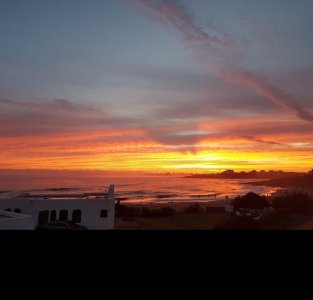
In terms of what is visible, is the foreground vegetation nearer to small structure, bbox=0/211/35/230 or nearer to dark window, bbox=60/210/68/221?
dark window, bbox=60/210/68/221

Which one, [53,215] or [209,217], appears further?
[209,217]

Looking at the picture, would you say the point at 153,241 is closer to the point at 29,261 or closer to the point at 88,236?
the point at 88,236

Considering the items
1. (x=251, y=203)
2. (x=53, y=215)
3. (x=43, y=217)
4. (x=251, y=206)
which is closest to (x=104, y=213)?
(x=53, y=215)

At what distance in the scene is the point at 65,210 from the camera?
18.8 meters

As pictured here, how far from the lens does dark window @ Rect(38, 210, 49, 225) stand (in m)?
18.6

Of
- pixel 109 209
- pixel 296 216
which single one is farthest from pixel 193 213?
pixel 109 209

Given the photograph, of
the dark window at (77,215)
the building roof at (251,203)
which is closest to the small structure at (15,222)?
the dark window at (77,215)

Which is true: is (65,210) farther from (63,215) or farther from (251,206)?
(251,206)

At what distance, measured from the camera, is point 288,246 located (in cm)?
143

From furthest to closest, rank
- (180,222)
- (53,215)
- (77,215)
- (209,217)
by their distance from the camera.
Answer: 1. (209,217)
2. (180,222)
3. (77,215)
4. (53,215)

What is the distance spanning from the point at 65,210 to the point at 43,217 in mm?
1108

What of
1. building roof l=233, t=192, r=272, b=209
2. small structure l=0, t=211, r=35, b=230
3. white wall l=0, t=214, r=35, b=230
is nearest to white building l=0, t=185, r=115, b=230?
small structure l=0, t=211, r=35, b=230

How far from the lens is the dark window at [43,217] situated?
60.9 ft

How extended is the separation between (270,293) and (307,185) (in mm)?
78556
